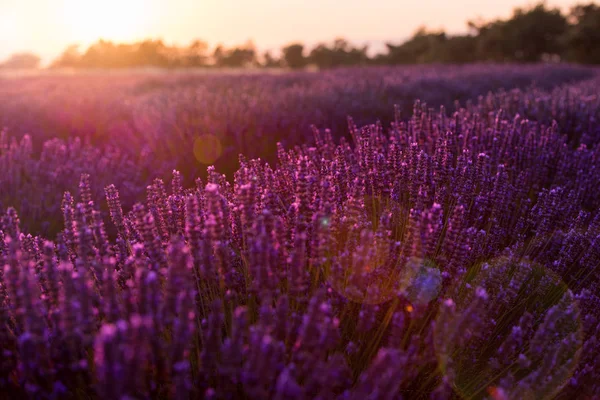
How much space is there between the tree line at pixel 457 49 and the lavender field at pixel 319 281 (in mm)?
22623

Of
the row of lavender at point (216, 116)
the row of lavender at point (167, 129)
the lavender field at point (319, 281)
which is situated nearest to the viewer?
the lavender field at point (319, 281)

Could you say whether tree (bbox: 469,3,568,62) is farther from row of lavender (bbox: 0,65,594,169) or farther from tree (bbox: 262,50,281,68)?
row of lavender (bbox: 0,65,594,169)

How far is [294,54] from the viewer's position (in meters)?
33.2

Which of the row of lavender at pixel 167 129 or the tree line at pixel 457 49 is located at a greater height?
the tree line at pixel 457 49

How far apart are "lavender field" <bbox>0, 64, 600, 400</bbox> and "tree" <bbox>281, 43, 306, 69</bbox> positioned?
3065 cm

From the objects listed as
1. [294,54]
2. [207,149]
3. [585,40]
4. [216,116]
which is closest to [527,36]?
[585,40]

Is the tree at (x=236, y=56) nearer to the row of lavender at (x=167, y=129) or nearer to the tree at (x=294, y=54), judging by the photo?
the tree at (x=294, y=54)

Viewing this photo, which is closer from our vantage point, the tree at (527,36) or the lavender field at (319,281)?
the lavender field at (319,281)

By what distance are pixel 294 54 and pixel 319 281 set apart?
3282 cm

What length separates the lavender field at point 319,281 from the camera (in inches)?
49.4

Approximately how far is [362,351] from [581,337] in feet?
2.47

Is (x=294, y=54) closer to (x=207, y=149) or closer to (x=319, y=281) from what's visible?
(x=207, y=149)

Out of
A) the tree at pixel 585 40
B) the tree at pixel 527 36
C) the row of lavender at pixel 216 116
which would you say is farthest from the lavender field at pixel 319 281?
the tree at pixel 527 36

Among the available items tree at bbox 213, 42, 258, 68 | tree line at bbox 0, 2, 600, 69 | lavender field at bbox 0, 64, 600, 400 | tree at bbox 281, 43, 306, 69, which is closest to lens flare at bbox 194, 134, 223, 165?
lavender field at bbox 0, 64, 600, 400
